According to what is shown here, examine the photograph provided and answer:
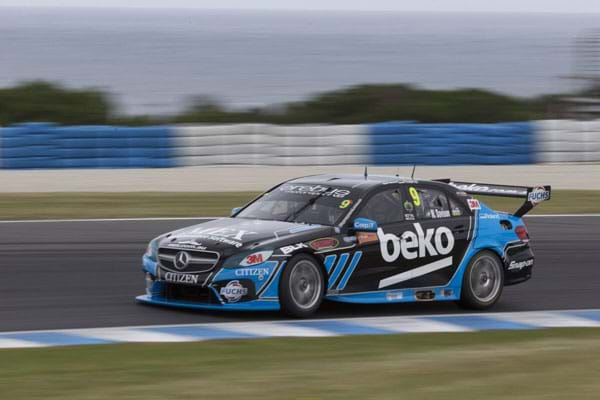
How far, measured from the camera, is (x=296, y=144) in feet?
80.6

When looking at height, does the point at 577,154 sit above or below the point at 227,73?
below

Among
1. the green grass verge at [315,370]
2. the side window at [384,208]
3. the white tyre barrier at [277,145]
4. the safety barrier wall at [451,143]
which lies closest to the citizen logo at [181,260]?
the green grass verge at [315,370]

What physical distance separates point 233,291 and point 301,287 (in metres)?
0.64

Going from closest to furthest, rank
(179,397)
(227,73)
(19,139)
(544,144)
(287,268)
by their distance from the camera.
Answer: (179,397), (287,268), (19,139), (544,144), (227,73)

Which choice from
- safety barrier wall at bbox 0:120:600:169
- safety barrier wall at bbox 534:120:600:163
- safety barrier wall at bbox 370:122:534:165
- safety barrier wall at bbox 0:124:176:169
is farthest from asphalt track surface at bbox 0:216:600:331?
safety barrier wall at bbox 534:120:600:163

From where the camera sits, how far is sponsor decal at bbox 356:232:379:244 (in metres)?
10.5

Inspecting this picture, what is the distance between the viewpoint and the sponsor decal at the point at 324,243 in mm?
10133

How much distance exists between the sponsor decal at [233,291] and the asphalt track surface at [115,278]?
262 millimetres

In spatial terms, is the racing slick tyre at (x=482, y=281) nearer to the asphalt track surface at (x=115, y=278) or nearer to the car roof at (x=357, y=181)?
the asphalt track surface at (x=115, y=278)

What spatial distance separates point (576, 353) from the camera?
8.08m

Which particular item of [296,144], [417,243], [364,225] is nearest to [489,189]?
[417,243]

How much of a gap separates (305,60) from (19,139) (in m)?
148

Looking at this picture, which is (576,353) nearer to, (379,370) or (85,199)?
(379,370)

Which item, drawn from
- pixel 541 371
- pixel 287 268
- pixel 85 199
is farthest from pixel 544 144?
pixel 541 371
